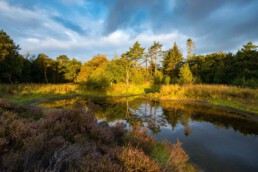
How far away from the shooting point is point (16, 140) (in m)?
3.32

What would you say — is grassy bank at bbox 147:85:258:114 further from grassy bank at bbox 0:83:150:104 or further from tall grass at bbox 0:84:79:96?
tall grass at bbox 0:84:79:96

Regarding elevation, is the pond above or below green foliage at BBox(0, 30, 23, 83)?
below

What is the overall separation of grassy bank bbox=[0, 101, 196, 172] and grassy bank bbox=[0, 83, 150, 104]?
13.2 metres

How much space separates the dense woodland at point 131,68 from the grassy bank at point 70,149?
21808 millimetres

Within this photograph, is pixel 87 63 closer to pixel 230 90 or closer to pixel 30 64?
pixel 30 64

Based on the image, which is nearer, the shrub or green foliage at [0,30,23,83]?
the shrub

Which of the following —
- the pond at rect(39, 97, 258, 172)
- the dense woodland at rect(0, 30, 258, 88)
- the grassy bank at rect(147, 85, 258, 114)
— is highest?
the dense woodland at rect(0, 30, 258, 88)

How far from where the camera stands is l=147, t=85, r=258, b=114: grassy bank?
15130 mm

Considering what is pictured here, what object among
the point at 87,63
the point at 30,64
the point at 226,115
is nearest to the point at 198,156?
the point at 226,115

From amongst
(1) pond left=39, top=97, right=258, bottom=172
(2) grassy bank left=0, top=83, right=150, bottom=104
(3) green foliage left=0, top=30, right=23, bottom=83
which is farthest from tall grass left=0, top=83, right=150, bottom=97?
(1) pond left=39, top=97, right=258, bottom=172

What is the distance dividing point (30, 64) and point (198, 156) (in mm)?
42149

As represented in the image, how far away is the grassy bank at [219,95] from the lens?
15130 mm

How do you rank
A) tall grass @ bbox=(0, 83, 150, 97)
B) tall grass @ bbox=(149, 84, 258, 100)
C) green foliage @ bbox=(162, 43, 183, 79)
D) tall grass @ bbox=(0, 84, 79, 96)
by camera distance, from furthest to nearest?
green foliage @ bbox=(162, 43, 183, 79) < tall grass @ bbox=(0, 83, 150, 97) < tall grass @ bbox=(0, 84, 79, 96) < tall grass @ bbox=(149, 84, 258, 100)

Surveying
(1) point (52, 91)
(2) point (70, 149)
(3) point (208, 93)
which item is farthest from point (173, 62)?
(2) point (70, 149)
